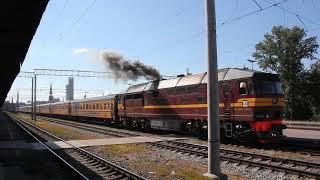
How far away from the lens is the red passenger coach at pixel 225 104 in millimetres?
20719

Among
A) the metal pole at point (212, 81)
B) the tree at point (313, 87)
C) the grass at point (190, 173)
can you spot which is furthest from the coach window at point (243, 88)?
the tree at point (313, 87)

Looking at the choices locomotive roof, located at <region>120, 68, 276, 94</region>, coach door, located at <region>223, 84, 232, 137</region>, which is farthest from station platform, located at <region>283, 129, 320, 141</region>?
locomotive roof, located at <region>120, 68, 276, 94</region>

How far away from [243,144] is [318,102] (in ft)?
154

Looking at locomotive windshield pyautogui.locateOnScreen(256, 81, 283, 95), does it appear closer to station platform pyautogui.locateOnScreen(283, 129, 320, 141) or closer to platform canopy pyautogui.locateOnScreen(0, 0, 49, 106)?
station platform pyautogui.locateOnScreen(283, 129, 320, 141)

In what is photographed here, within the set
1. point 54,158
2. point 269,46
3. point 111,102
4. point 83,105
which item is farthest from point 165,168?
point 269,46

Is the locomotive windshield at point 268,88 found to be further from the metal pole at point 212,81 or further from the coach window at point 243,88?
the metal pole at point 212,81

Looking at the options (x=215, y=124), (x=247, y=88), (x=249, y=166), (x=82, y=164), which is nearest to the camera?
(x=215, y=124)

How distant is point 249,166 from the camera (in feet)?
51.0

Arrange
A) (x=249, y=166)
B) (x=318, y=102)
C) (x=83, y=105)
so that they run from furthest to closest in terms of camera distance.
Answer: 1. (x=318, y=102)
2. (x=83, y=105)
3. (x=249, y=166)

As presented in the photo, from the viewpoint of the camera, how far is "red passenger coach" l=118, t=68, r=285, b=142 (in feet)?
68.0

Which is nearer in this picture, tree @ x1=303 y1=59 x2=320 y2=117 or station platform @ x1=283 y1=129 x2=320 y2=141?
station platform @ x1=283 y1=129 x2=320 y2=141

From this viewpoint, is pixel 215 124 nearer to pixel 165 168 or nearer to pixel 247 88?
pixel 165 168

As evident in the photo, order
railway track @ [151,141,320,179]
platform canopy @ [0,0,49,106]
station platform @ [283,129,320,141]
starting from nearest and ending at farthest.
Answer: railway track @ [151,141,320,179] < platform canopy @ [0,0,49,106] < station platform @ [283,129,320,141]

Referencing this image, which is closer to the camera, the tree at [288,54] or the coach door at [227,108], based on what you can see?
the coach door at [227,108]
